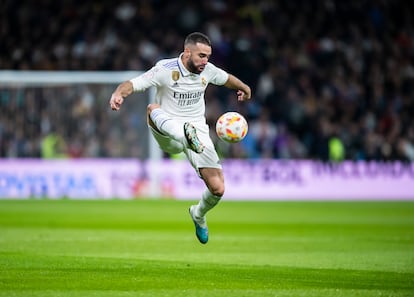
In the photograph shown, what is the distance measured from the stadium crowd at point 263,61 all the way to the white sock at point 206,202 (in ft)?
42.2

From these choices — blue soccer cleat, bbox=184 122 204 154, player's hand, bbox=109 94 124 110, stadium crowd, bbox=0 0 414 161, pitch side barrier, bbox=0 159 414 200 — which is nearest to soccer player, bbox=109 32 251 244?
blue soccer cleat, bbox=184 122 204 154

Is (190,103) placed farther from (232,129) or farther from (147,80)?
(232,129)

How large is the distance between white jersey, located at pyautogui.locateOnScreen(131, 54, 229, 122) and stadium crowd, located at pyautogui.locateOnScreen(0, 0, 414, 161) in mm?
12852

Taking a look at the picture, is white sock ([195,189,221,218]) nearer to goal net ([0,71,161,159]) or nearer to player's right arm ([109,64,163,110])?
player's right arm ([109,64,163,110])

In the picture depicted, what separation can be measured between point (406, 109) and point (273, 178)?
4.72 m

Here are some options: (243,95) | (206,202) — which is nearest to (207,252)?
(206,202)

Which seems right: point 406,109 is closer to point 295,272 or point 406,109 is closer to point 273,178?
point 273,178

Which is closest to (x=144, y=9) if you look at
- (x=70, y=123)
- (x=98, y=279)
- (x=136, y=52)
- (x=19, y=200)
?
(x=136, y=52)

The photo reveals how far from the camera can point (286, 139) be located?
24.9 meters

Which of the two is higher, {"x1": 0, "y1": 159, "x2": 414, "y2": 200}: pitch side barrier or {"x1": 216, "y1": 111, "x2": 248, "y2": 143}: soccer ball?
{"x1": 216, "y1": 111, "x2": 248, "y2": 143}: soccer ball

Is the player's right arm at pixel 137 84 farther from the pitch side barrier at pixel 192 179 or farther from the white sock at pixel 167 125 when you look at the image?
the pitch side barrier at pixel 192 179

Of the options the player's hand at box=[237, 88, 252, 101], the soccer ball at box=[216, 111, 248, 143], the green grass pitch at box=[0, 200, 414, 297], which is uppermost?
the player's hand at box=[237, 88, 252, 101]

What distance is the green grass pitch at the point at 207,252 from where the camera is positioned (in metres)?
8.36

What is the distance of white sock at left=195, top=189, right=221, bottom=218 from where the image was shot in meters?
11.1
